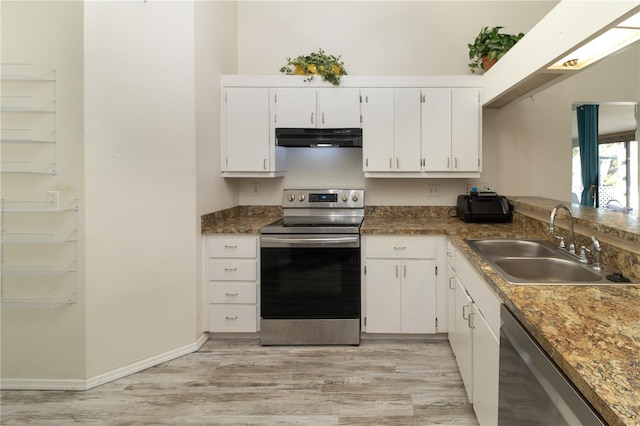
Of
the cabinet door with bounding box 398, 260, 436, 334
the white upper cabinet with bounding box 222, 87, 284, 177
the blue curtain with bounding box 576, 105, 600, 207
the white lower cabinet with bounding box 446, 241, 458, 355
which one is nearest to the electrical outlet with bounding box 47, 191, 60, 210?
the white upper cabinet with bounding box 222, 87, 284, 177

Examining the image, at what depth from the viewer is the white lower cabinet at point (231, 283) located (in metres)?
2.72

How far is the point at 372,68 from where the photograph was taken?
3375 millimetres

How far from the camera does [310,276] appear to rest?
8.68ft

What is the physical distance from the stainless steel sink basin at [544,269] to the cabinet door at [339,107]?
5.44 feet

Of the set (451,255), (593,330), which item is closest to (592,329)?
(593,330)

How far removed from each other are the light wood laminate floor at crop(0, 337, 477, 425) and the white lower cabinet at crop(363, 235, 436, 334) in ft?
0.66

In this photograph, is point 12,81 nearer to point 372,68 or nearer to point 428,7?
point 372,68

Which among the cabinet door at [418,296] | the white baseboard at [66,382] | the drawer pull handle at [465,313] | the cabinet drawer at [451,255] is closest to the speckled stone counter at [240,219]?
the white baseboard at [66,382]

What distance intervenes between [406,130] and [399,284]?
126 cm

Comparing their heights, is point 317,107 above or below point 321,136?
above

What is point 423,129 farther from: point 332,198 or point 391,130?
point 332,198

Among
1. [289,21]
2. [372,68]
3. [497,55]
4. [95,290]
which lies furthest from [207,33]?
[497,55]

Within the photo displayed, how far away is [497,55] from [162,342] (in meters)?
3.25

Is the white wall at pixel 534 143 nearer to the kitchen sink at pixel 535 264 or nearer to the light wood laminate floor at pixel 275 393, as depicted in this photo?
the kitchen sink at pixel 535 264
